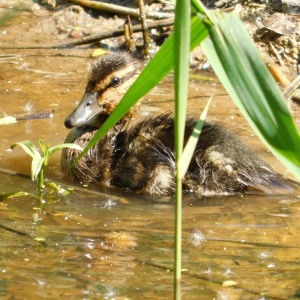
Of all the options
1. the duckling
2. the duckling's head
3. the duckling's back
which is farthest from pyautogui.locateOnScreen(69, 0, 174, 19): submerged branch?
the duckling's back

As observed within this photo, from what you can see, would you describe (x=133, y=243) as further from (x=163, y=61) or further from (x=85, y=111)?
(x=85, y=111)

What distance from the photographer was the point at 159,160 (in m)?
4.52

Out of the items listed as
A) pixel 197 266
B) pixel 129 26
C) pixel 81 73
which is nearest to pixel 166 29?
pixel 129 26

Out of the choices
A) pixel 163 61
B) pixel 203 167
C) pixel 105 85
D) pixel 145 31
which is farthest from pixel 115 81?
pixel 163 61

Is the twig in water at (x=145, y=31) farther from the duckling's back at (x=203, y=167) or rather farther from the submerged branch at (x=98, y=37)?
the duckling's back at (x=203, y=167)

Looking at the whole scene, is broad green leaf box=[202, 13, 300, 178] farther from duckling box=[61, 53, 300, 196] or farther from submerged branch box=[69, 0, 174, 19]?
submerged branch box=[69, 0, 174, 19]

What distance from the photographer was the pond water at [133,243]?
2.77 metres

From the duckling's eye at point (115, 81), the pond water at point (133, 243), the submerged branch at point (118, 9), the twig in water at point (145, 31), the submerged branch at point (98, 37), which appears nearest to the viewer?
the pond water at point (133, 243)

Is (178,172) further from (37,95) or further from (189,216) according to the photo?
(37,95)

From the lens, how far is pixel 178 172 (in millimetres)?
1947

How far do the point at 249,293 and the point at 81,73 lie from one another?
4.53 meters

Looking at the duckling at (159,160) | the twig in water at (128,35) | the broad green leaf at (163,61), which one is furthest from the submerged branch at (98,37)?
the broad green leaf at (163,61)

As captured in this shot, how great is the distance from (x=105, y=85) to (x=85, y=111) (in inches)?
10.3

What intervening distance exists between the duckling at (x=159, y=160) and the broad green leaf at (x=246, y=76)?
236 centimetres
